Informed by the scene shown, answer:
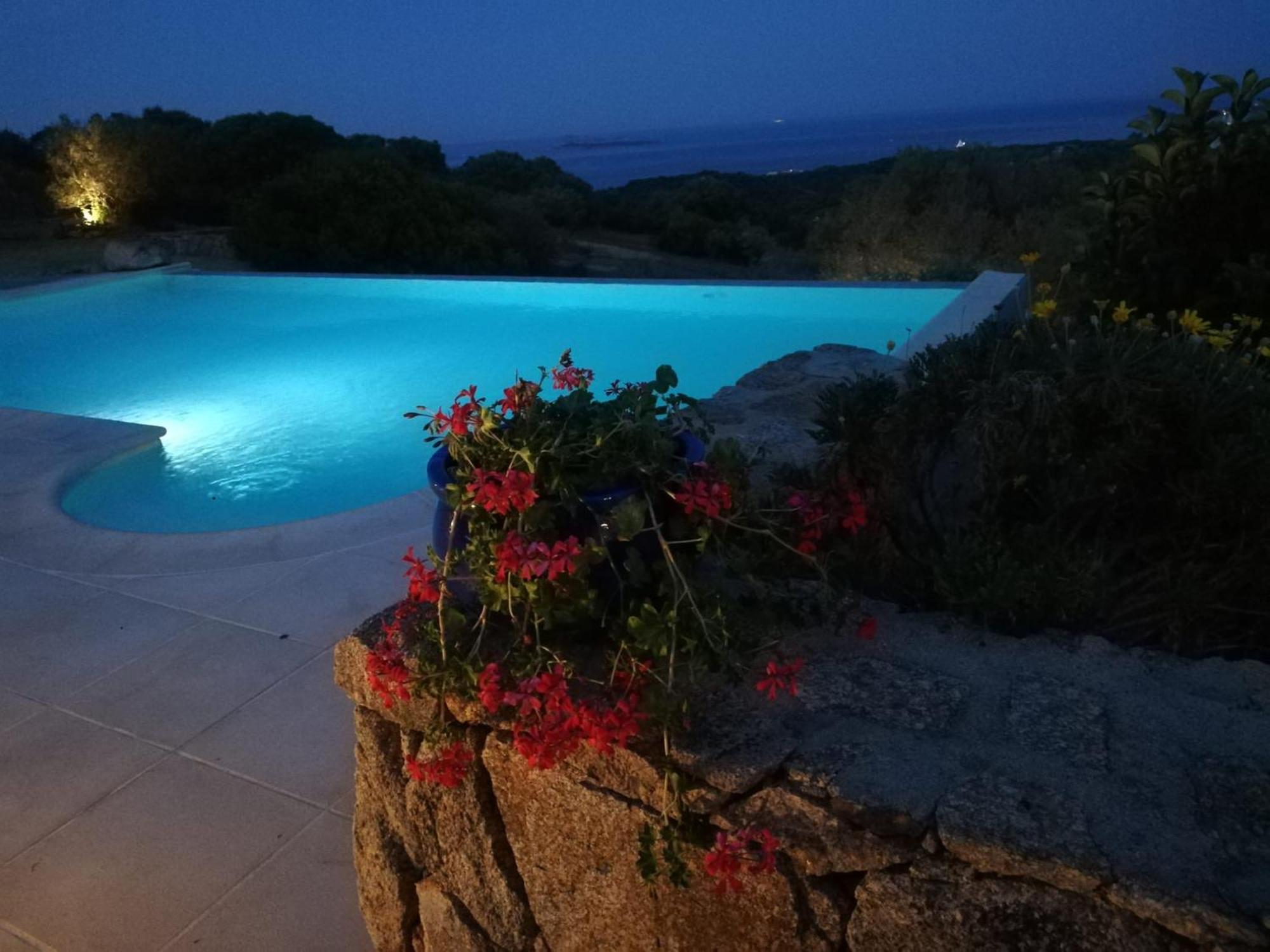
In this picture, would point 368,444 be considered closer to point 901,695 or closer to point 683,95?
point 901,695

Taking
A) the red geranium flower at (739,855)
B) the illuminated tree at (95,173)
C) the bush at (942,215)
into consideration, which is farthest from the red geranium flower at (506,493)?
the illuminated tree at (95,173)

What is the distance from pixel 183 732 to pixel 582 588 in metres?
1.58

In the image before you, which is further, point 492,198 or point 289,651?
point 492,198

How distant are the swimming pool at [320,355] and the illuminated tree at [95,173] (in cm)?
473

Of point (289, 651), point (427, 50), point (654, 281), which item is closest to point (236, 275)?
point (654, 281)

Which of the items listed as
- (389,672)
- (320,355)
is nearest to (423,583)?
(389,672)

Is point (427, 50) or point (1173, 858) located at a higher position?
point (427, 50)

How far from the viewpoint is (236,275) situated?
9211 mm

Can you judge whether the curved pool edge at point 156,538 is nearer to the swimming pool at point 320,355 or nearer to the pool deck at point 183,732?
the pool deck at point 183,732

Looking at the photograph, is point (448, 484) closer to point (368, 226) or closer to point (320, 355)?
point (320, 355)

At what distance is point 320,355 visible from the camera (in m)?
7.34

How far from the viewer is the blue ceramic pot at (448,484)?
1.19 metres

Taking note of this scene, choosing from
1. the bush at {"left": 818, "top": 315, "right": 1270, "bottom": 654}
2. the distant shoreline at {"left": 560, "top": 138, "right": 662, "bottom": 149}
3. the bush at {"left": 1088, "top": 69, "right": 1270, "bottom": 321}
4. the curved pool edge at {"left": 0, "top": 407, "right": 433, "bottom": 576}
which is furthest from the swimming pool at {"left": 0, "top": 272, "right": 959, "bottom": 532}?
the distant shoreline at {"left": 560, "top": 138, "right": 662, "bottom": 149}

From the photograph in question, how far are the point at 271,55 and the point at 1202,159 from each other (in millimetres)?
26530
